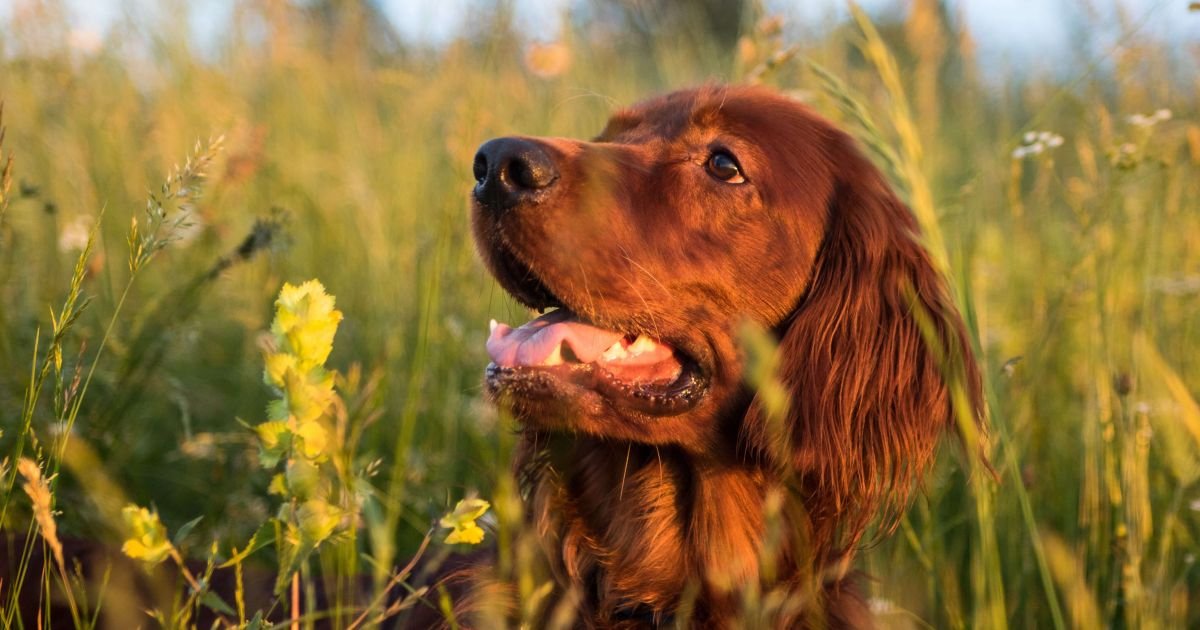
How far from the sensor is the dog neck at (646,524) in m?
2.11

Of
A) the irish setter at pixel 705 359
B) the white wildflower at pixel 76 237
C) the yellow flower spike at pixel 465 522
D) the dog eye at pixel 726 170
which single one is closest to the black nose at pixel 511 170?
the irish setter at pixel 705 359

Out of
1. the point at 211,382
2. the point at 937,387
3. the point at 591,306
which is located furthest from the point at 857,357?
the point at 211,382

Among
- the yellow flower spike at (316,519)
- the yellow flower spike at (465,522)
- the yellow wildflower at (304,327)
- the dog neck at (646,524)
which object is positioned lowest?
the dog neck at (646,524)

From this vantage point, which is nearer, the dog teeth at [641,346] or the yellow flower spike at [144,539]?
the yellow flower spike at [144,539]

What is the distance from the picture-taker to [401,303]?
3.82 m

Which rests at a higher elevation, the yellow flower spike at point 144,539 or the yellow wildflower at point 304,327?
the yellow wildflower at point 304,327

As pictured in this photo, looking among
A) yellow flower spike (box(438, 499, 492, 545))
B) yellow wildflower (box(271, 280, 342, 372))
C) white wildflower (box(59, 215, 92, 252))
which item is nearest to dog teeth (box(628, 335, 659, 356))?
yellow flower spike (box(438, 499, 492, 545))

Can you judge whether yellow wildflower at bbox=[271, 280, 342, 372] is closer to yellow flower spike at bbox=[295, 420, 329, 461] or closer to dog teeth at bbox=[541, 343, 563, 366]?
yellow flower spike at bbox=[295, 420, 329, 461]

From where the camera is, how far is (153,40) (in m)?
5.00

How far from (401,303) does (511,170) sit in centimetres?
196

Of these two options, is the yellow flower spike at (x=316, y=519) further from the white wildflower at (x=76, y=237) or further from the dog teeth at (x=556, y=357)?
the white wildflower at (x=76, y=237)

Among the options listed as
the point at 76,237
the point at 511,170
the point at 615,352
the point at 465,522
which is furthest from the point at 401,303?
the point at 465,522

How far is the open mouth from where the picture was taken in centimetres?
199

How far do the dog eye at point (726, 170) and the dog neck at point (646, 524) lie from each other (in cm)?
56
